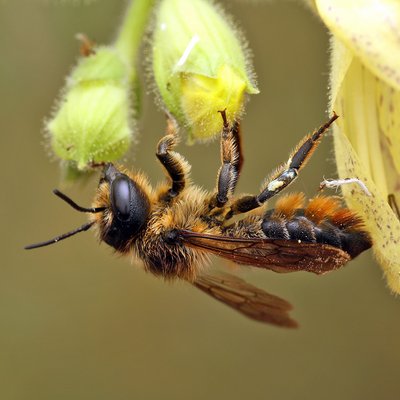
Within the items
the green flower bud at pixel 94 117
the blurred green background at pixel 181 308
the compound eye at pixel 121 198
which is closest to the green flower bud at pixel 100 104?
the green flower bud at pixel 94 117

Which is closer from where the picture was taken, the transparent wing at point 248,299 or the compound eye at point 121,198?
the compound eye at point 121,198

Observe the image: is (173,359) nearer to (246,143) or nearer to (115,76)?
(246,143)

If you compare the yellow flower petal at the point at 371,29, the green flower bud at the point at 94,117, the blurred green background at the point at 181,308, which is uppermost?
the green flower bud at the point at 94,117

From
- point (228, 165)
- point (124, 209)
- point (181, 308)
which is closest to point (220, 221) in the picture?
point (228, 165)

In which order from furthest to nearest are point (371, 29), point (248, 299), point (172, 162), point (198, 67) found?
point (248, 299) < point (172, 162) < point (198, 67) < point (371, 29)

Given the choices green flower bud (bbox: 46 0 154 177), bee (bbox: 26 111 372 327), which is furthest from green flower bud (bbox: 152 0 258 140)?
green flower bud (bbox: 46 0 154 177)

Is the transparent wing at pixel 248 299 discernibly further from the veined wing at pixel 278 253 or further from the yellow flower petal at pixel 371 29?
the yellow flower petal at pixel 371 29

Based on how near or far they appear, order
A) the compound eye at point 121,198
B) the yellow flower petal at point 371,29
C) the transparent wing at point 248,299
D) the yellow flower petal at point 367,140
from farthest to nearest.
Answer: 1. the transparent wing at point 248,299
2. the compound eye at point 121,198
3. the yellow flower petal at point 367,140
4. the yellow flower petal at point 371,29

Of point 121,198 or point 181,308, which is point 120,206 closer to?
point 121,198
